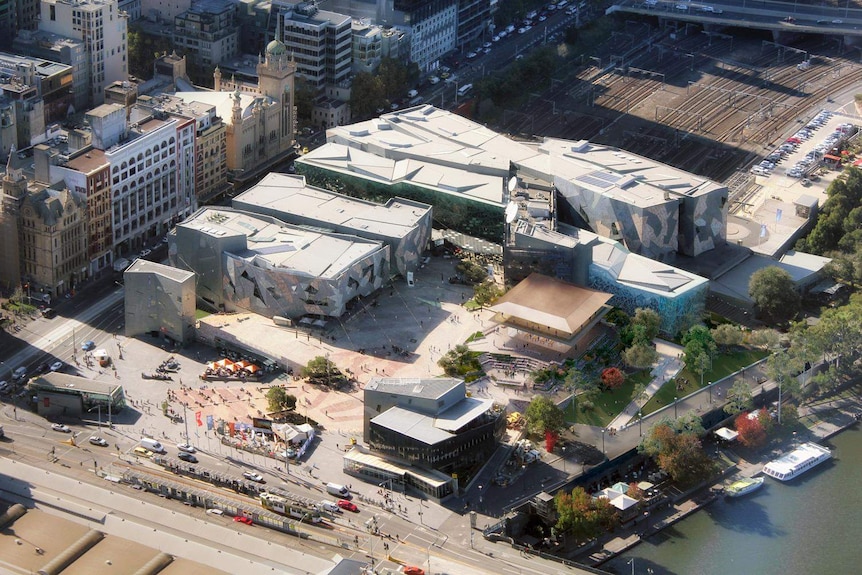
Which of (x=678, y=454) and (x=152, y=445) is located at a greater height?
(x=678, y=454)

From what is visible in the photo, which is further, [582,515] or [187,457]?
[187,457]

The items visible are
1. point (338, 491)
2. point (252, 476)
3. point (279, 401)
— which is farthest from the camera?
point (279, 401)

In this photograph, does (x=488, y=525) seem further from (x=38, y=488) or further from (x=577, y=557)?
(x=38, y=488)

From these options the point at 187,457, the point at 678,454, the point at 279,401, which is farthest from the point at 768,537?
the point at 187,457

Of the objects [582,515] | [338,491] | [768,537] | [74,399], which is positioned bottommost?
[768,537]

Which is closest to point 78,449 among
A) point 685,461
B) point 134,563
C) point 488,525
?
point 134,563

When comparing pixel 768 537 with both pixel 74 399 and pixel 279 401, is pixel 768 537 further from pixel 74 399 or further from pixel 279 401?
pixel 74 399

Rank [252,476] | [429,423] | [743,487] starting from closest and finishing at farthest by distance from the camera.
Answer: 1. [252,476]
2. [429,423]
3. [743,487]
